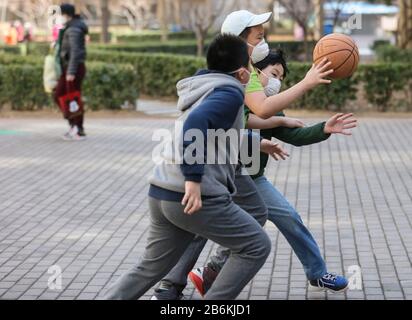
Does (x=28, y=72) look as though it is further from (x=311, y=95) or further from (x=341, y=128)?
(x=341, y=128)

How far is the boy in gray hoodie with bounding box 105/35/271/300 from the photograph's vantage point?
184 inches

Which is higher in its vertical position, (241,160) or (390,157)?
(241,160)

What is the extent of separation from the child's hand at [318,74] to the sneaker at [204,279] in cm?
137

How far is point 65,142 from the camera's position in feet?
44.0

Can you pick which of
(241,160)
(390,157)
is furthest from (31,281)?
(390,157)

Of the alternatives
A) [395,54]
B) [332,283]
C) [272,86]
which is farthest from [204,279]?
[395,54]

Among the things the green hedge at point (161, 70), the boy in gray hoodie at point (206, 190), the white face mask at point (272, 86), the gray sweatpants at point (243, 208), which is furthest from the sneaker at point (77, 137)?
the boy in gray hoodie at point (206, 190)

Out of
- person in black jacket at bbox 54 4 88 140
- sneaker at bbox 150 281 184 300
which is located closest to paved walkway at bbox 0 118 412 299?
sneaker at bbox 150 281 184 300

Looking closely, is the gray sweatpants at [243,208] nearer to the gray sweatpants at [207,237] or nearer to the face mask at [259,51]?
the gray sweatpants at [207,237]

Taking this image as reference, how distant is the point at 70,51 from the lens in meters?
13.1

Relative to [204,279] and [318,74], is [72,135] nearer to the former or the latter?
[204,279]

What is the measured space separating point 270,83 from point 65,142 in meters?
8.07

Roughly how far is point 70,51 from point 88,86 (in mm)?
4175

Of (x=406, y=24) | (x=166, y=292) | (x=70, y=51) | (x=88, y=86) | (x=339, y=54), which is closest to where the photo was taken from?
(x=339, y=54)
